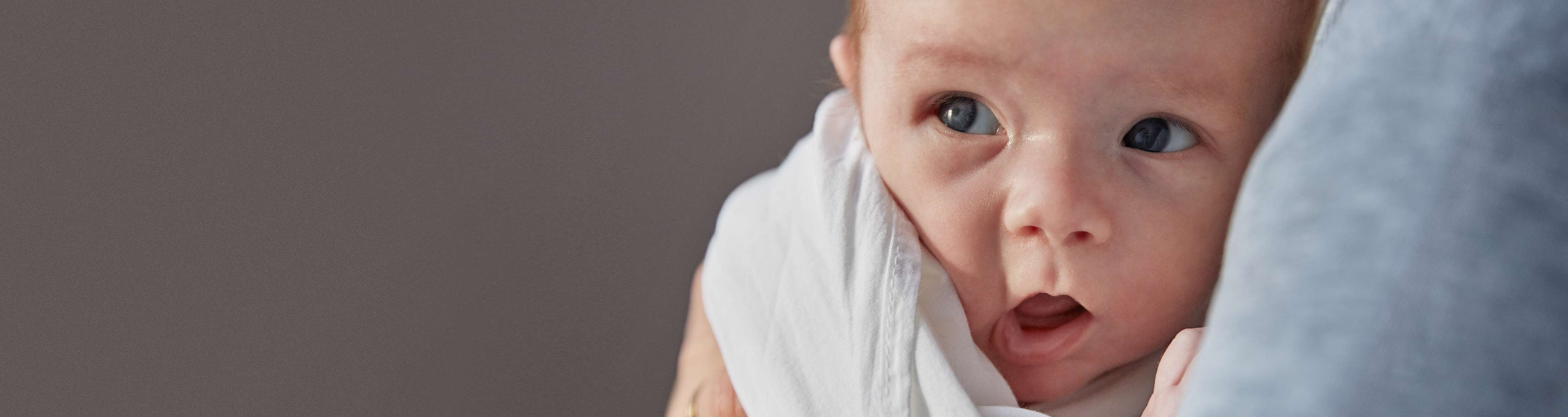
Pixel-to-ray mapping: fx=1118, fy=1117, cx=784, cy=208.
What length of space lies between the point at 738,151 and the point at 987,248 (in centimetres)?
58

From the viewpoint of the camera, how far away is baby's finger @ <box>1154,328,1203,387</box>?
1.78 feet

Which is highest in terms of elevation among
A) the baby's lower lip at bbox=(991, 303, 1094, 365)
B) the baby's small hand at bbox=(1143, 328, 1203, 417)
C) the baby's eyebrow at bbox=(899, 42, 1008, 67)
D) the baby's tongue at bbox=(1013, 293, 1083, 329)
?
the baby's eyebrow at bbox=(899, 42, 1008, 67)

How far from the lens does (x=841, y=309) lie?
0.70 meters

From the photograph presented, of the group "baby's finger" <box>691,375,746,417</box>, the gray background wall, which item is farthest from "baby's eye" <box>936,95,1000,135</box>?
the gray background wall

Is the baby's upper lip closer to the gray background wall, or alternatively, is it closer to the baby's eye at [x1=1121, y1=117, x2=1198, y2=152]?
the baby's eye at [x1=1121, y1=117, x2=1198, y2=152]

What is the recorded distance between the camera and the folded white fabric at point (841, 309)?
665mm

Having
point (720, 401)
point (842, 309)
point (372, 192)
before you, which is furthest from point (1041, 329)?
point (372, 192)

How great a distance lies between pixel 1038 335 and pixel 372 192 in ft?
2.01

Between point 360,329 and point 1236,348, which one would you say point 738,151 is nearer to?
point 360,329

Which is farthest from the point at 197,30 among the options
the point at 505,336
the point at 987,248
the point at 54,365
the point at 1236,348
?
the point at 1236,348

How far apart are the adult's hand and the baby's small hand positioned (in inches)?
12.7

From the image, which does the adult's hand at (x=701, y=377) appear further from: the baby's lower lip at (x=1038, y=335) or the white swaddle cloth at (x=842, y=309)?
the baby's lower lip at (x=1038, y=335)

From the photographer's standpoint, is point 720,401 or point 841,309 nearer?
point 841,309

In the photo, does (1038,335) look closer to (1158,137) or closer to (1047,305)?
(1047,305)
